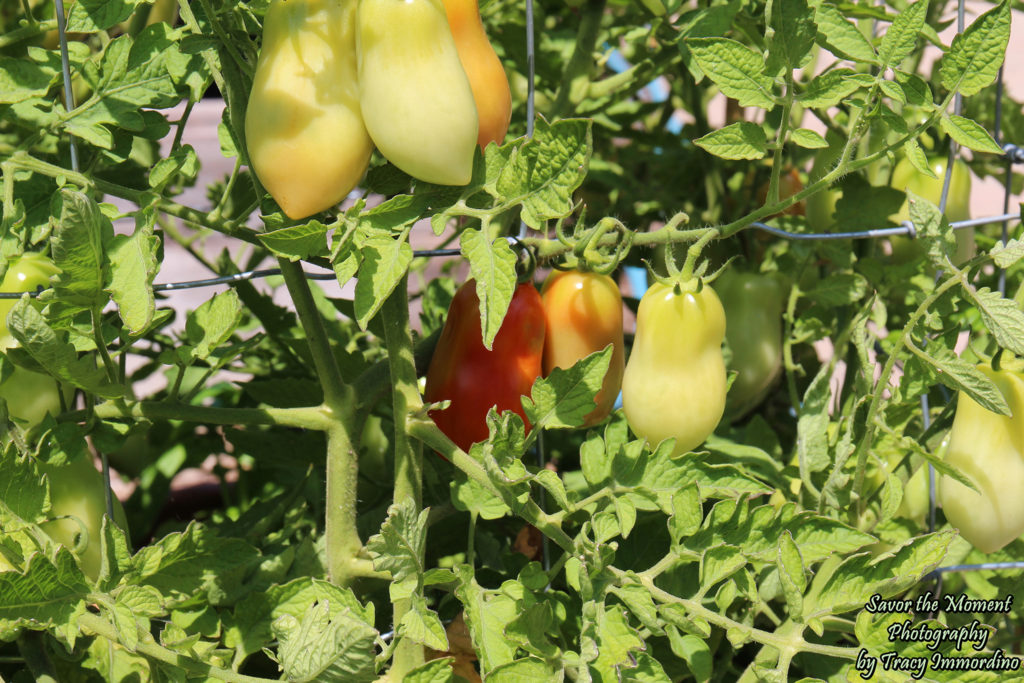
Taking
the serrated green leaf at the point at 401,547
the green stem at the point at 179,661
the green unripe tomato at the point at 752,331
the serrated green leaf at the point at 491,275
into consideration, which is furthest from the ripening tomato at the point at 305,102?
the green unripe tomato at the point at 752,331

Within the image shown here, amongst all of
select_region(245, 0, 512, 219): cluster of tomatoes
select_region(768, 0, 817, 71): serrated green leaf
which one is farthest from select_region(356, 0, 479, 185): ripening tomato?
select_region(768, 0, 817, 71): serrated green leaf

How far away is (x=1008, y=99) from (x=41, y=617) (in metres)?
1.16

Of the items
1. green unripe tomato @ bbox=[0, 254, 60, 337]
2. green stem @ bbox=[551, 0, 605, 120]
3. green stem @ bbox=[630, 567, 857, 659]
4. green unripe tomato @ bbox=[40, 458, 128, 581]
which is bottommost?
green unripe tomato @ bbox=[40, 458, 128, 581]

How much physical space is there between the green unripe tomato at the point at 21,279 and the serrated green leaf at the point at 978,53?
647mm

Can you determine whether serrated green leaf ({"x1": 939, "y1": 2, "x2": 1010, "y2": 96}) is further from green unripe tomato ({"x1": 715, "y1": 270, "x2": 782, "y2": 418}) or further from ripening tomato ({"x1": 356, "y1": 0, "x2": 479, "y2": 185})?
green unripe tomato ({"x1": 715, "y1": 270, "x2": 782, "y2": 418})

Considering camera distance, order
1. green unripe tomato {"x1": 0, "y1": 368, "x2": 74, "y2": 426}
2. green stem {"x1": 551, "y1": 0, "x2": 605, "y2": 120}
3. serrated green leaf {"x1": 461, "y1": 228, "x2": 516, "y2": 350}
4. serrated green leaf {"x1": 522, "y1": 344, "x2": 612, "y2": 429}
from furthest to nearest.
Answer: green stem {"x1": 551, "y1": 0, "x2": 605, "y2": 120}
green unripe tomato {"x1": 0, "y1": 368, "x2": 74, "y2": 426}
serrated green leaf {"x1": 522, "y1": 344, "x2": 612, "y2": 429}
serrated green leaf {"x1": 461, "y1": 228, "x2": 516, "y2": 350}

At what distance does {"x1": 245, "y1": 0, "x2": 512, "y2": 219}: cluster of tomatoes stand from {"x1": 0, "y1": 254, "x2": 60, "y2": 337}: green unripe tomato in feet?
0.80

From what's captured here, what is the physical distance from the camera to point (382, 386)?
0.81 m

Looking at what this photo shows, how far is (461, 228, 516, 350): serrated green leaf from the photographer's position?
576 mm

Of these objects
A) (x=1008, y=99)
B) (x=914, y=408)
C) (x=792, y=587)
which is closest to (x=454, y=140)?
(x=792, y=587)

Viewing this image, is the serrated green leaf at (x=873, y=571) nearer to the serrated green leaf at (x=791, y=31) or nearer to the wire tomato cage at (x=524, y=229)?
the wire tomato cage at (x=524, y=229)

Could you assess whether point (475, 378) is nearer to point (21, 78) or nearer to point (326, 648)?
point (326, 648)

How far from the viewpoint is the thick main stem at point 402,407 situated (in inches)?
28.6

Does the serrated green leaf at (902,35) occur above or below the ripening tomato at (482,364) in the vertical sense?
above
